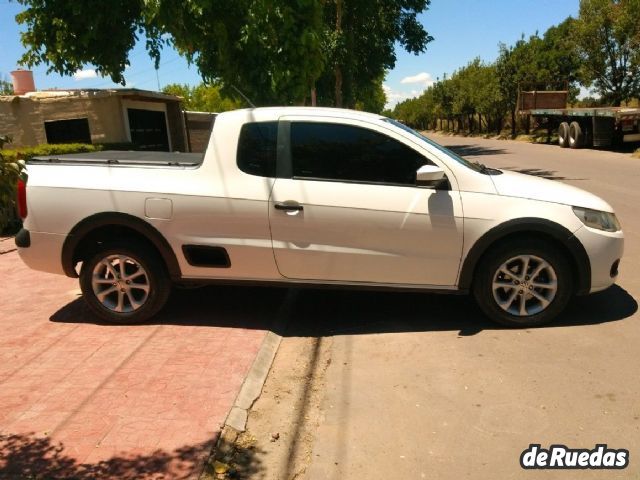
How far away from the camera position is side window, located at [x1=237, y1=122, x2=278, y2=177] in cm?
433

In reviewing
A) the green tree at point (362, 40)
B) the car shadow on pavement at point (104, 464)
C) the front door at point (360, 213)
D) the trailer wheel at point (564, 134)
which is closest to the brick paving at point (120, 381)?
the car shadow on pavement at point (104, 464)

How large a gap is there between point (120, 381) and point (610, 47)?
32.4 meters

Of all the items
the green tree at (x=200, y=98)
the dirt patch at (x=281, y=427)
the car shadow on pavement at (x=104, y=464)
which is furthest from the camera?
the green tree at (x=200, y=98)

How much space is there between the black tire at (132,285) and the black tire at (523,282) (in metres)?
2.68

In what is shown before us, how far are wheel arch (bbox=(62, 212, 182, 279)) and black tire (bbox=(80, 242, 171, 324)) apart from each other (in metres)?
0.09

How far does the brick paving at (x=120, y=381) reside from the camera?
281cm

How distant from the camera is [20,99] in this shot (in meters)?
13.3

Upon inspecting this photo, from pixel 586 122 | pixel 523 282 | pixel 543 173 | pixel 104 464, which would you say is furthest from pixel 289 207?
pixel 586 122

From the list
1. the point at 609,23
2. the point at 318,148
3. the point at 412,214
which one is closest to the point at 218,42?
the point at 318,148

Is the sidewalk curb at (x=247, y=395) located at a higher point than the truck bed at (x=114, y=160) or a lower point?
lower

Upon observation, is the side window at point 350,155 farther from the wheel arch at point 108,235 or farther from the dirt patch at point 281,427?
the dirt patch at point 281,427

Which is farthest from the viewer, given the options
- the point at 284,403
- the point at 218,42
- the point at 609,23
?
the point at 609,23

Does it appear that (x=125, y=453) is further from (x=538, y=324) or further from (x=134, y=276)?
(x=538, y=324)

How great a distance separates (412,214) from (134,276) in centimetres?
243
